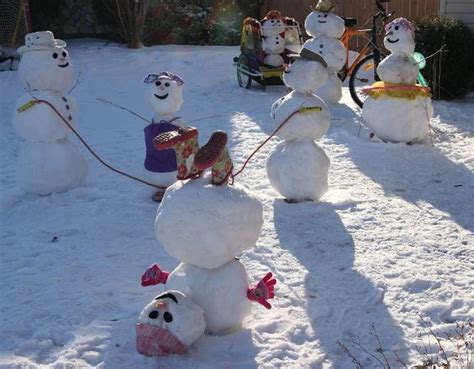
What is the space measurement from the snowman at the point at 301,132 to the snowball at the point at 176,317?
7.41ft

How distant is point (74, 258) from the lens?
171 inches

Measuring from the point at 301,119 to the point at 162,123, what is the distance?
115 cm

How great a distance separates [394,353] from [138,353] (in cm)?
124

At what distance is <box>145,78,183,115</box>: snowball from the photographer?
5.34 metres

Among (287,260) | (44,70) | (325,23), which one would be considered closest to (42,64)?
(44,70)

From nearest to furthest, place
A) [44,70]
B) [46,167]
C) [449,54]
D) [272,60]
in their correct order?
[44,70] < [46,167] < [449,54] < [272,60]

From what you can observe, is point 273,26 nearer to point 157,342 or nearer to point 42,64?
point 42,64

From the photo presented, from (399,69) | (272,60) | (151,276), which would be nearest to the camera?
(151,276)

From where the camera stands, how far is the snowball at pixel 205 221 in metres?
3.16

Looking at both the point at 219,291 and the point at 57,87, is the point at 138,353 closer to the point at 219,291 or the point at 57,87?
the point at 219,291

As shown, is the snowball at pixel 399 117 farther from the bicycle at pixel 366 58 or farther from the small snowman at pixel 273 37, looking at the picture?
the small snowman at pixel 273 37

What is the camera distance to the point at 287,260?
4324 millimetres

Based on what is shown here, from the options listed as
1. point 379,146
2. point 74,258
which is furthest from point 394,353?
point 379,146

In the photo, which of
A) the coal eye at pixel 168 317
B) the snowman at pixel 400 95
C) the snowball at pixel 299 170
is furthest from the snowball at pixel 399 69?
the coal eye at pixel 168 317
